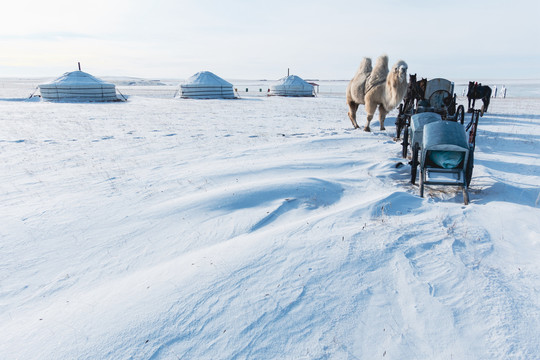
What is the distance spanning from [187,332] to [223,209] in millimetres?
2001

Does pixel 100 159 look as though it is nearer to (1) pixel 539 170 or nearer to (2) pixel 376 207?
(2) pixel 376 207

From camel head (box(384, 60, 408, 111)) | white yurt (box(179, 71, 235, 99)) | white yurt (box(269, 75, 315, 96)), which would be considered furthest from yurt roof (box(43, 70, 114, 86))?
camel head (box(384, 60, 408, 111))

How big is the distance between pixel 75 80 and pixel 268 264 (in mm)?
25906

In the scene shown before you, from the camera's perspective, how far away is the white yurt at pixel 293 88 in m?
30.5

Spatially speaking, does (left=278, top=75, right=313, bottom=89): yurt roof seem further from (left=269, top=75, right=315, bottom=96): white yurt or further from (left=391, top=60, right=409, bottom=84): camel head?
(left=391, top=60, right=409, bottom=84): camel head

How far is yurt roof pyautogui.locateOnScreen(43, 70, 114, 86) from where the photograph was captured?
23.3 meters

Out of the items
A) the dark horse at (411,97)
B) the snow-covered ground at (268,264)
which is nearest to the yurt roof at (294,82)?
the dark horse at (411,97)

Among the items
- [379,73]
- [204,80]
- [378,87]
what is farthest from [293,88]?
[378,87]

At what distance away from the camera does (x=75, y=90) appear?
924 inches

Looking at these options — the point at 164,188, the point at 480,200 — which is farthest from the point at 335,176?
the point at 164,188

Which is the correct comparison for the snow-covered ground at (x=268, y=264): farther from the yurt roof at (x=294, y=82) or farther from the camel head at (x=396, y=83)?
the yurt roof at (x=294, y=82)

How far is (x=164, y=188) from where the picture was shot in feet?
16.1

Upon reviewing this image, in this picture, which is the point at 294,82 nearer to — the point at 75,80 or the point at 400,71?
the point at 75,80

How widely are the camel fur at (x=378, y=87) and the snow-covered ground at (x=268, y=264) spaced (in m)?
3.18
